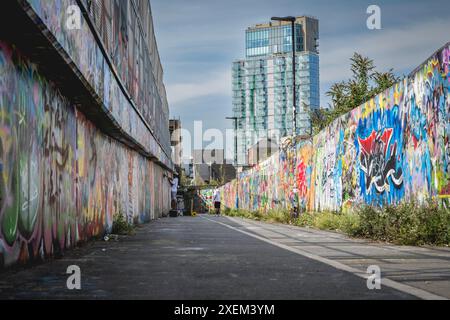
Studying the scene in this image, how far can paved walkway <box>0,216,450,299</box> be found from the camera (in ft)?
17.6

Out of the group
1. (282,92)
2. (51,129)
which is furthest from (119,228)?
(282,92)

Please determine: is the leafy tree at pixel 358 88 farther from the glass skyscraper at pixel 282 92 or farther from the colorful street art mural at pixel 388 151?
the glass skyscraper at pixel 282 92

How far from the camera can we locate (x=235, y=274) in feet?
22.2

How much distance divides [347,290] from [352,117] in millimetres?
→ 13142

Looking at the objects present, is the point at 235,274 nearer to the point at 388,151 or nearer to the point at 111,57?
the point at 388,151

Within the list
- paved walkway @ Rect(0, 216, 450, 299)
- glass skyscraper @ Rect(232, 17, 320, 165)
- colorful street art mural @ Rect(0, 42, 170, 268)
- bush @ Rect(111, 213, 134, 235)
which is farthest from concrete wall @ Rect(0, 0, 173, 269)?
glass skyscraper @ Rect(232, 17, 320, 165)

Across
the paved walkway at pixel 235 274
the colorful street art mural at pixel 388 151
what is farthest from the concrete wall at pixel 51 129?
the colorful street art mural at pixel 388 151

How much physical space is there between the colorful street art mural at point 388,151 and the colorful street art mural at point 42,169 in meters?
7.00

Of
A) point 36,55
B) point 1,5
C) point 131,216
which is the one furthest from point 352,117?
point 1,5

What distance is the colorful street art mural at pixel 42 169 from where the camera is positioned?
6.94 m

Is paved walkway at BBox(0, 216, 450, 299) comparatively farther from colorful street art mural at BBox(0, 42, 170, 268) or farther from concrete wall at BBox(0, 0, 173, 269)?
concrete wall at BBox(0, 0, 173, 269)

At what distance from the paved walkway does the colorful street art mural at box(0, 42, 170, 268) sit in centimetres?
41
